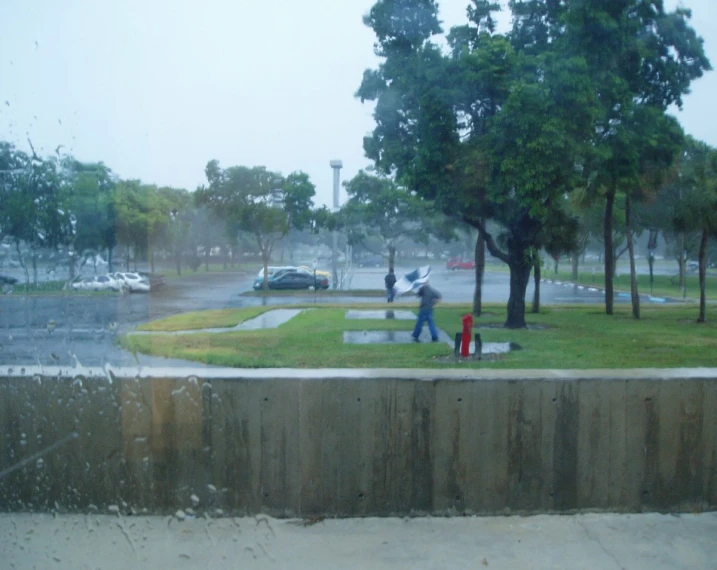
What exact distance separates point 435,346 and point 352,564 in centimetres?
713

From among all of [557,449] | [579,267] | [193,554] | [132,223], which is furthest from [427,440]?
[579,267]

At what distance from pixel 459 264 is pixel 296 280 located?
14.7ft

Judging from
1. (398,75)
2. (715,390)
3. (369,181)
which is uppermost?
(398,75)

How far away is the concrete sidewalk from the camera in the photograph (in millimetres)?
5270

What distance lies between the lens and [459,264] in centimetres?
2159

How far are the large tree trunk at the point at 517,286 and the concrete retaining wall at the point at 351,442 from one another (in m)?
8.30

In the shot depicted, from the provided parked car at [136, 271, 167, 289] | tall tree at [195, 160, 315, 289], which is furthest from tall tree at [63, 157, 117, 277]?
parked car at [136, 271, 167, 289]

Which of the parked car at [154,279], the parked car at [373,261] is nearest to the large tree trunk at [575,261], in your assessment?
the parked car at [373,261]

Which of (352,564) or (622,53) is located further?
(622,53)

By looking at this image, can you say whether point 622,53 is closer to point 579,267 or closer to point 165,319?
point 579,267

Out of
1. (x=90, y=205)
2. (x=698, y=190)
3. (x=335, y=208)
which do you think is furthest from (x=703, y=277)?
(x=90, y=205)

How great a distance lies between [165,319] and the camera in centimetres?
1291

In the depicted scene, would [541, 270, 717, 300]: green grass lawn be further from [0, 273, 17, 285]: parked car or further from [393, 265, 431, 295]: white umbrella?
[0, 273, 17, 285]: parked car

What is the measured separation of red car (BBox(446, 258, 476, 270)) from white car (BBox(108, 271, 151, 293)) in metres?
10.1
